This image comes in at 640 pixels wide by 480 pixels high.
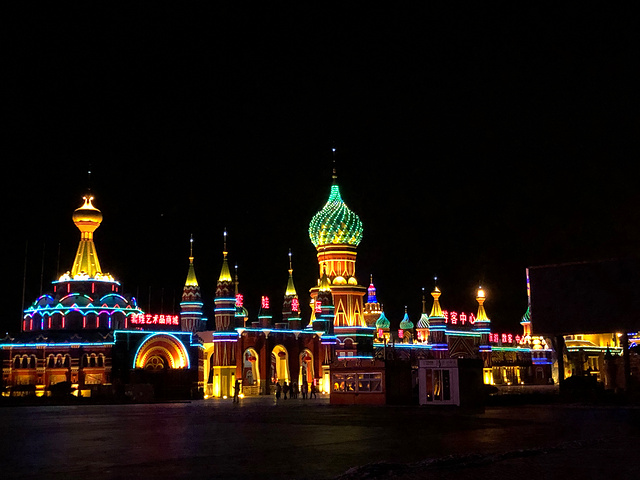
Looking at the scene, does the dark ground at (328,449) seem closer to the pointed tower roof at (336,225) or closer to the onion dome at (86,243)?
the onion dome at (86,243)

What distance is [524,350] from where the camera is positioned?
113 m

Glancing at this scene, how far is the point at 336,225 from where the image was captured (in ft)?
281

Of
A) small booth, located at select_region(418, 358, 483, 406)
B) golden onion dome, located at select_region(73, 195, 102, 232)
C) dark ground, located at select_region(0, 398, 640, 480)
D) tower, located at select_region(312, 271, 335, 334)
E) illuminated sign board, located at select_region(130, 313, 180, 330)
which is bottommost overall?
dark ground, located at select_region(0, 398, 640, 480)

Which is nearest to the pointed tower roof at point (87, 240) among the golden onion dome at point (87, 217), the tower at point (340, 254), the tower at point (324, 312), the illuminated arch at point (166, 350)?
the golden onion dome at point (87, 217)

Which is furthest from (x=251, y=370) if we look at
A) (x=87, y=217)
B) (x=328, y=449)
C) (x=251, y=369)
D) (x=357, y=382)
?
(x=328, y=449)

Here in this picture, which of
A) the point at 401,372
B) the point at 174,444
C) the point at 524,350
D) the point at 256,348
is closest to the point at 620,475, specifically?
the point at 174,444

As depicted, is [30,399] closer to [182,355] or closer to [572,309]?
[182,355]

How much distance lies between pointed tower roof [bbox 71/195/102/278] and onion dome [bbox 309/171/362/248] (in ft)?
79.8

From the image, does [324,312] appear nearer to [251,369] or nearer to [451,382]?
[251,369]

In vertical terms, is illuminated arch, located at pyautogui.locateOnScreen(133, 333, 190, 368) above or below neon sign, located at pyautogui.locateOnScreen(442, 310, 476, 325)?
below

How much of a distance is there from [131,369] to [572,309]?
3596cm

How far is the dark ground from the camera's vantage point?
12.0 metres

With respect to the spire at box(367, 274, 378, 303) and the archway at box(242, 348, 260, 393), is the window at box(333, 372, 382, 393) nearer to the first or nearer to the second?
the archway at box(242, 348, 260, 393)

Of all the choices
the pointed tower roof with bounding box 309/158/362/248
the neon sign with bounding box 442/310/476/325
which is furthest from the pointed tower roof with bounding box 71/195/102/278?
the neon sign with bounding box 442/310/476/325
